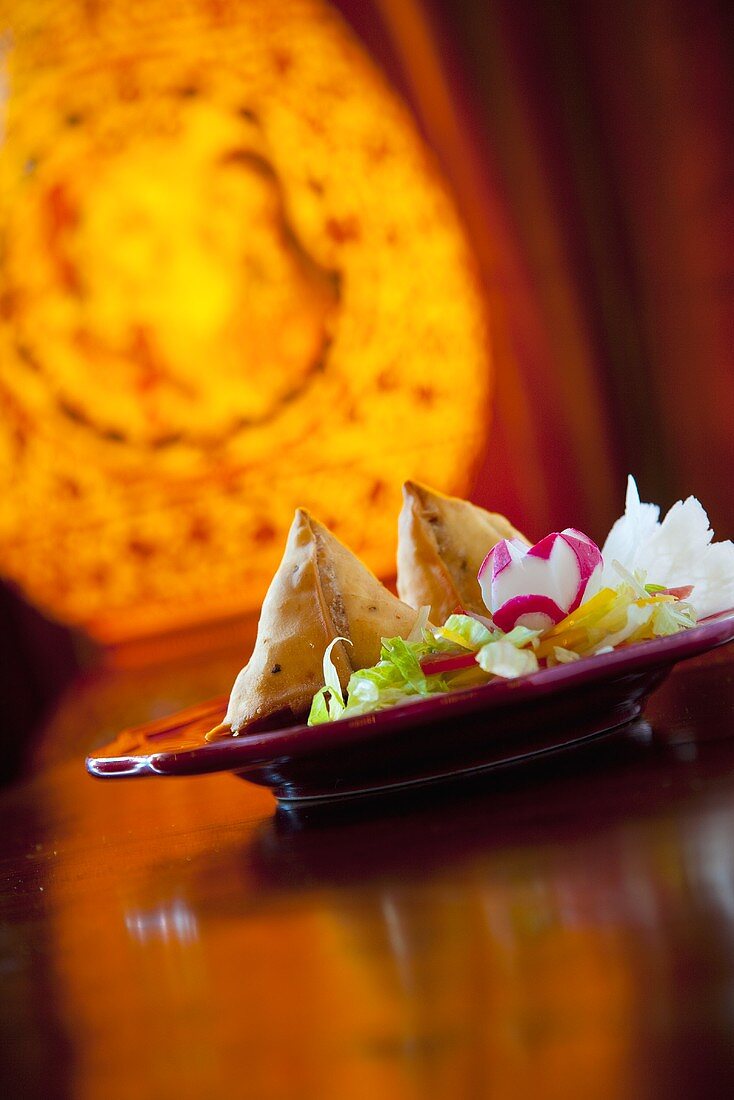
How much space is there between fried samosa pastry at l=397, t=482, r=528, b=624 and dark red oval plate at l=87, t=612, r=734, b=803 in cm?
19

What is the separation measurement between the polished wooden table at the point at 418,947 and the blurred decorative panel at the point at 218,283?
3.53 feet

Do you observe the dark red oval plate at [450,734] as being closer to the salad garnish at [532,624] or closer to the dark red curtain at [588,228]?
the salad garnish at [532,624]

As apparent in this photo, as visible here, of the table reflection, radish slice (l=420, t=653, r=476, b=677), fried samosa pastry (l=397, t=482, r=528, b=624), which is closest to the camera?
the table reflection

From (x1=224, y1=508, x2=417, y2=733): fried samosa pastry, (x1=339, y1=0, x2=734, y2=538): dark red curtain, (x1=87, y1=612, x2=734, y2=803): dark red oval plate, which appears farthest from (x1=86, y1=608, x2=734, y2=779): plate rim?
(x1=339, y1=0, x2=734, y2=538): dark red curtain

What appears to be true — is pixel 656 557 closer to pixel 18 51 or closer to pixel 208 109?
pixel 208 109

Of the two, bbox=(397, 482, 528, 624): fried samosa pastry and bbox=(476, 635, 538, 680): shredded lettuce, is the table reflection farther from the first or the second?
bbox=(397, 482, 528, 624): fried samosa pastry

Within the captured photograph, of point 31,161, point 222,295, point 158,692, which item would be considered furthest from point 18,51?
point 158,692

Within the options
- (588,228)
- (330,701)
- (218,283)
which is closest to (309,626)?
(330,701)

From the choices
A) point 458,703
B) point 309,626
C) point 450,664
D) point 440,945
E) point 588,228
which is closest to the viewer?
point 440,945

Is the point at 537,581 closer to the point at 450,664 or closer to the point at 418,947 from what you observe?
the point at 450,664

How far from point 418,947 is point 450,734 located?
26 centimetres

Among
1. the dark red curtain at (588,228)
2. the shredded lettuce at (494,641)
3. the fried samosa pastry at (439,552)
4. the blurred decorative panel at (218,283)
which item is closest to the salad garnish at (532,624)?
the shredded lettuce at (494,641)

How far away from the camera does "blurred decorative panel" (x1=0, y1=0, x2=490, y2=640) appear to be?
1.85m

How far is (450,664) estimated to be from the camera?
78cm
